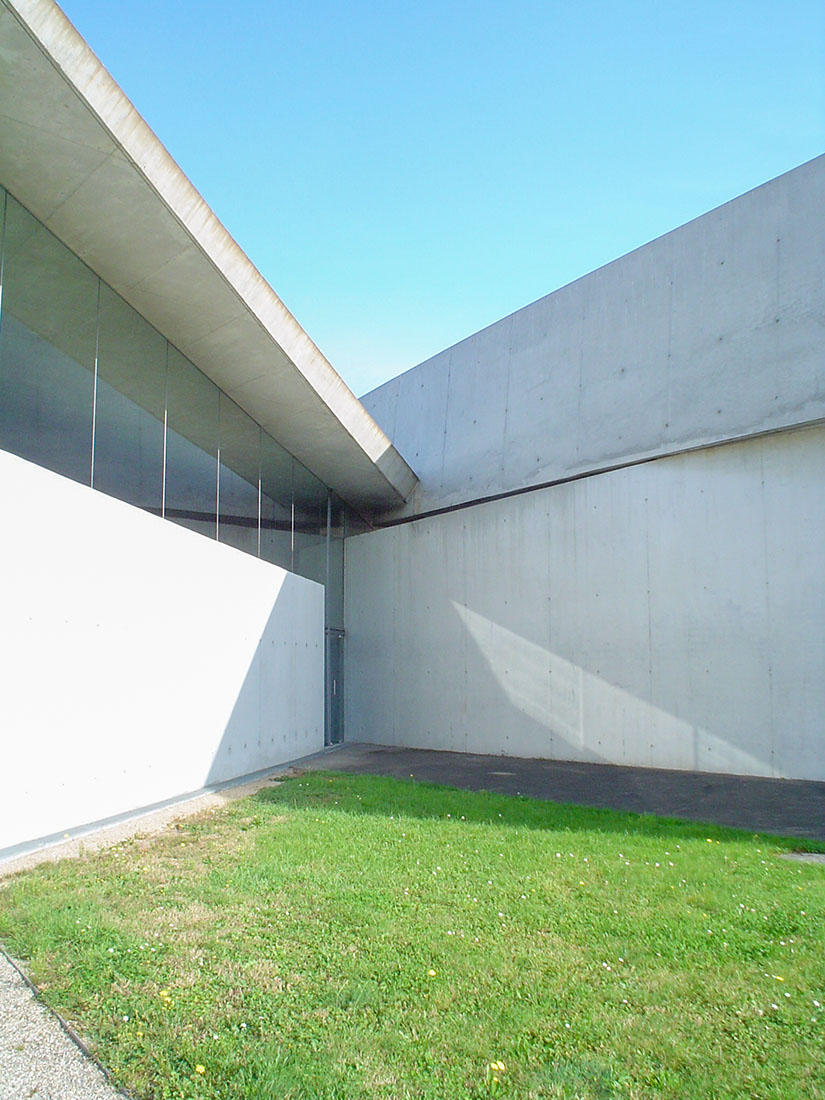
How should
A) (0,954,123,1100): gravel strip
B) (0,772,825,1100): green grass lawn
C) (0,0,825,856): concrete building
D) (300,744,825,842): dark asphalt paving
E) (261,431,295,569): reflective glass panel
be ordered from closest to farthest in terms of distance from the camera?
(0,954,123,1100): gravel strip < (0,772,825,1100): green grass lawn < (0,0,825,856): concrete building < (300,744,825,842): dark asphalt paving < (261,431,295,569): reflective glass panel

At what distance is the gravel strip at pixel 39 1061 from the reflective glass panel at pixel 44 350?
16.4 feet

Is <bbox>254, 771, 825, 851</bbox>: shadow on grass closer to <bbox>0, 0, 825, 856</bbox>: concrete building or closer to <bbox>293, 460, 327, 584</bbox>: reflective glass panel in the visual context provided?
<bbox>0, 0, 825, 856</bbox>: concrete building

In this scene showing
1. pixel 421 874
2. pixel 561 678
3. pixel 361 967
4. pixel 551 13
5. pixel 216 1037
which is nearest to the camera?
pixel 216 1037

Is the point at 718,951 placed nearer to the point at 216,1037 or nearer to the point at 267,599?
the point at 216,1037

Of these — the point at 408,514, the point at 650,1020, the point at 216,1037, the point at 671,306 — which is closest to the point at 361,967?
the point at 216,1037

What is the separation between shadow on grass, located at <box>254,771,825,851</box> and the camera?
24.2ft

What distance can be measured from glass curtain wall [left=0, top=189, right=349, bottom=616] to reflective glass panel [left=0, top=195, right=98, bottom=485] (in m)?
0.02

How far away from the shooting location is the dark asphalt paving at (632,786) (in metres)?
8.42

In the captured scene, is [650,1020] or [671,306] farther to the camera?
[671,306]

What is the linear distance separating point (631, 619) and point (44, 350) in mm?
9420

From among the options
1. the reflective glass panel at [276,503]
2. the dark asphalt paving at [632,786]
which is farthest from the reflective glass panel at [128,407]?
the dark asphalt paving at [632,786]

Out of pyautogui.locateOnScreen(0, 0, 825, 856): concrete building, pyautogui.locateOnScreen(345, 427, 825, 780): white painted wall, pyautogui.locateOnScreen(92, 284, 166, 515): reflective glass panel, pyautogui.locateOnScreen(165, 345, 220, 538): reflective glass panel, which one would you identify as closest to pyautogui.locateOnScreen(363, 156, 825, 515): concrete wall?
pyautogui.locateOnScreen(0, 0, 825, 856): concrete building

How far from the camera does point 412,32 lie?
931 cm

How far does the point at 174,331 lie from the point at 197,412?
1.24 meters
